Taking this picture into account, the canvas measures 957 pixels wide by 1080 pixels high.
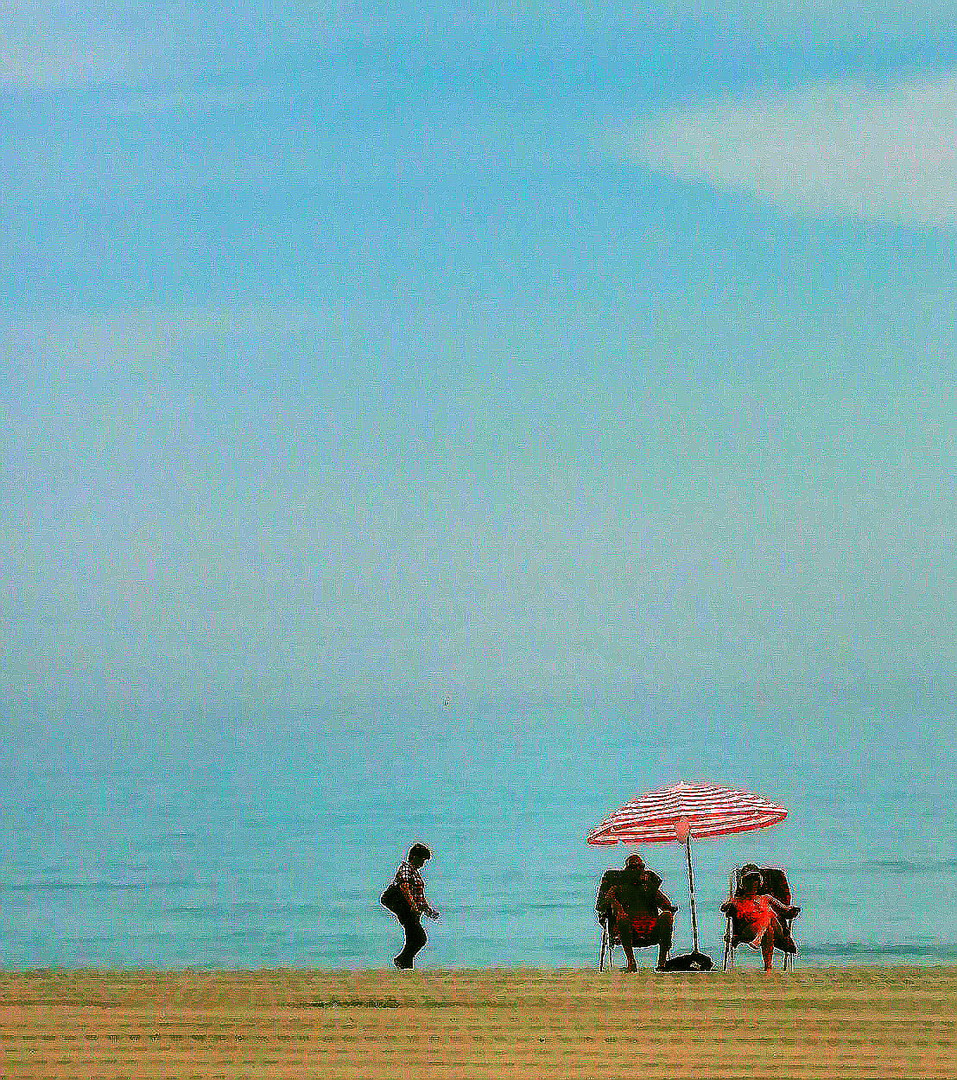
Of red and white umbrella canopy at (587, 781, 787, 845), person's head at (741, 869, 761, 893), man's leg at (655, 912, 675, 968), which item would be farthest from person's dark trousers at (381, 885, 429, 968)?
person's head at (741, 869, 761, 893)

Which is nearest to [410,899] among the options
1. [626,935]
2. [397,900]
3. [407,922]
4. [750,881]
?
[397,900]

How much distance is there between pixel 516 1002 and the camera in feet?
44.0

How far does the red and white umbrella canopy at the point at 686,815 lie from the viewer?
15352mm

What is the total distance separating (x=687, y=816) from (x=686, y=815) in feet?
0.04

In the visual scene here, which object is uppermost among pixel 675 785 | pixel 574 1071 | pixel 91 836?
pixel 91 836

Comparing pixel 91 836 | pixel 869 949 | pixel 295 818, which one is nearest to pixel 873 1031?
pixel 869 949

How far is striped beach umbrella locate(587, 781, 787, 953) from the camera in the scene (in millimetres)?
15344

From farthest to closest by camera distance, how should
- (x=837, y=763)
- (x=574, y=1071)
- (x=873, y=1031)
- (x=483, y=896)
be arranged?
(x=837, y=763) → (x=483, y=896) → (x=873, y=1031) → (x=574, y=1071)

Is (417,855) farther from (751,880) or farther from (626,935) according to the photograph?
(751,880)

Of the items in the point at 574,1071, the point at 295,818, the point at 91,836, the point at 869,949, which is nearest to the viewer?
the point at 574,1071

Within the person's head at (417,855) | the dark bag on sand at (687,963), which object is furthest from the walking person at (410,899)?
the dark bag on sand at (687,963)

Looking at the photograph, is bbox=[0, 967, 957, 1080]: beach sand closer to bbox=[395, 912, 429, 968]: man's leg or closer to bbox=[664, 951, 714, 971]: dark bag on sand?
bbox=[664, 951, 714, 971]: dark bag on sand

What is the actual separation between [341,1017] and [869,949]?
41322 millimetres

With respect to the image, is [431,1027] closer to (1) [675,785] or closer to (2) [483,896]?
(1) [675,785]
